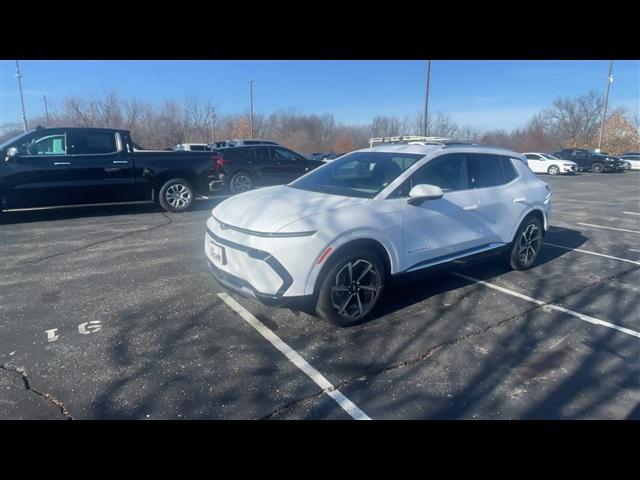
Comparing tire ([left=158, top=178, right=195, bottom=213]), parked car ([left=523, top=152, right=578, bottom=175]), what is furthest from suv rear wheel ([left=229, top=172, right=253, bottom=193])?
parked car ([left=523, top=152, right=578, bottom=175])

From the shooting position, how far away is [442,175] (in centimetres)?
441

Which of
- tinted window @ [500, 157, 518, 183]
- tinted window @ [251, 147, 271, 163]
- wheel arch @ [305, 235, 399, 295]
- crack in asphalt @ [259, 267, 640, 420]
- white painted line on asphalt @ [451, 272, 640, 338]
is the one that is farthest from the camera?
tinted window @ [251, 147, 271, 163]

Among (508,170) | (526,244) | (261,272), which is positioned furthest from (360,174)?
(526,244)

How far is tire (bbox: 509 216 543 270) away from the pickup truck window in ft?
28.4

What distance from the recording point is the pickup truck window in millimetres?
7691

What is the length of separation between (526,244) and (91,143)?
858cm

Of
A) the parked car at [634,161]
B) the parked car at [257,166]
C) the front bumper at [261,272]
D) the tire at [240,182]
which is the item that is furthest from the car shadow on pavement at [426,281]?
the parked car at [634,161]

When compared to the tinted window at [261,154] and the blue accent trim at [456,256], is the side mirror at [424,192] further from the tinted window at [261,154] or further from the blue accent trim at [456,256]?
the tinted window at [261,154]

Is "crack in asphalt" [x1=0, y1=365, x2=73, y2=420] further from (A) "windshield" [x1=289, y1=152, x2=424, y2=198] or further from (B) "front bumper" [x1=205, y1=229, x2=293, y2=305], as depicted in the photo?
(A) "windshield" [x1=289, y1=152, x2=424, y2=198]

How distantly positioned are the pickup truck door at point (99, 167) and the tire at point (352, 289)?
6885 millimetres

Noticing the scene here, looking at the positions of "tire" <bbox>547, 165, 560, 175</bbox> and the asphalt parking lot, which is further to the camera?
"tire" <bbox>547, 165, 560, 175</bbox>

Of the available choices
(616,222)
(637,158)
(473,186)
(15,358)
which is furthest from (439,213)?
(637,158)

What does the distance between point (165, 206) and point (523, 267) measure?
300 inches

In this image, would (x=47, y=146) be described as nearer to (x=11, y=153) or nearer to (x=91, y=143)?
(x=11, y=153)
